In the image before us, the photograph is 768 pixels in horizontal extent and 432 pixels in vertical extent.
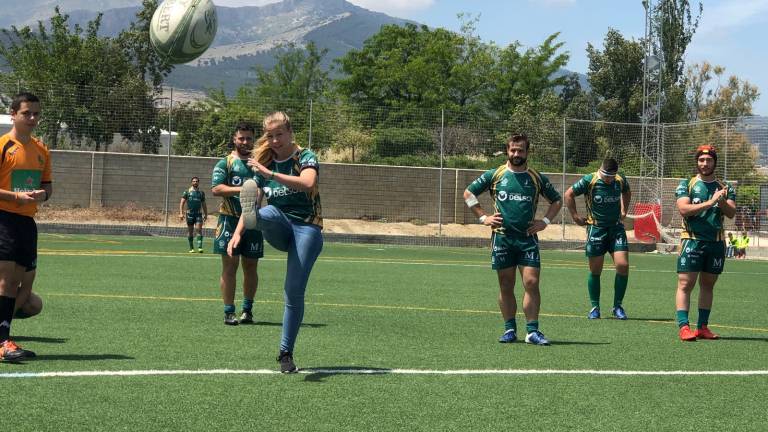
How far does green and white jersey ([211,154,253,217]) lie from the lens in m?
11.2

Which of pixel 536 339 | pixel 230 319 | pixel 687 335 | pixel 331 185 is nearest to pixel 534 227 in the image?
pixel 536 339

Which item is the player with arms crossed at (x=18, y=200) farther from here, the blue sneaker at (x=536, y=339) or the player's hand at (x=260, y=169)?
the blue sneaker at (x=536, y=339)

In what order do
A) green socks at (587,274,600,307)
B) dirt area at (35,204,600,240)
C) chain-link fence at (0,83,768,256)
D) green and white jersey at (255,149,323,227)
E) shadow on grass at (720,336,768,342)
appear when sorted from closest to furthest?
green and white jersey at (255,149,323,227) → shadow on grass at (720,336,768,342) → green socks at (587,274,600,307) → dirt area at (35,204,600,240) → chain-link fence at (0,83,768,256)

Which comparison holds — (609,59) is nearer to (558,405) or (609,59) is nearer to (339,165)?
(339,165)

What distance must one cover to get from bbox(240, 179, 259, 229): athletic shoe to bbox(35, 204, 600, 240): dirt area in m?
26.6

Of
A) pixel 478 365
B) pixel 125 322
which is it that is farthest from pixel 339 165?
pixel 478 365

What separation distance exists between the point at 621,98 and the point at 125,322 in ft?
239

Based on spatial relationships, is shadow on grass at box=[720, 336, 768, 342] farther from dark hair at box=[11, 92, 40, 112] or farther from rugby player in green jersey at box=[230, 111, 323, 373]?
dark hair at box=[11, 92, 40, 112]

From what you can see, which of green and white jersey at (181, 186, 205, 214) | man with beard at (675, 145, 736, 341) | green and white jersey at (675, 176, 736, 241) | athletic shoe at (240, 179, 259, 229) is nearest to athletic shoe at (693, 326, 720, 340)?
man with beard at (675, 145, 736, 341)

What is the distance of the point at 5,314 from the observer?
8.06 metres

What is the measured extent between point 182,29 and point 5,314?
55.2ft

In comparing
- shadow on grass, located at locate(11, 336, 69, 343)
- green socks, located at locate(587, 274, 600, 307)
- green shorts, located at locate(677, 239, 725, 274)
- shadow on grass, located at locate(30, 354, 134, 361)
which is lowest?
shadow on grass, located at locate(30, 354, 134, 361)

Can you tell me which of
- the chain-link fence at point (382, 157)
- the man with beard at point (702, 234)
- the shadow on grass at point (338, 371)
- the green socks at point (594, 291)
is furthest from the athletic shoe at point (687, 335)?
the chain-link fence at point (382, 157)

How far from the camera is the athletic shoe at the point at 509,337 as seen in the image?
10.0 m
